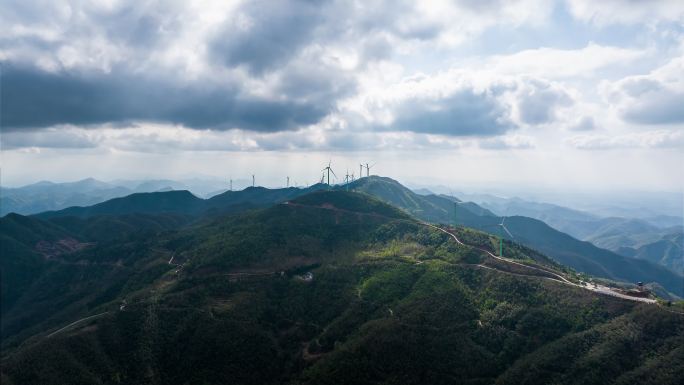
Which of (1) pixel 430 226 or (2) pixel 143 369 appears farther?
(1) pixel 430 226

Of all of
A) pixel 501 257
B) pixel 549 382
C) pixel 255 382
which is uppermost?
pixel 501 257

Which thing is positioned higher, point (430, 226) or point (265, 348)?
point (430, 226)

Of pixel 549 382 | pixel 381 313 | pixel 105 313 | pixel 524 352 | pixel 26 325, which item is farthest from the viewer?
pixel 26 325

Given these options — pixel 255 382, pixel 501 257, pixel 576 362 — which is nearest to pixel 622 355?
pixel 576 362

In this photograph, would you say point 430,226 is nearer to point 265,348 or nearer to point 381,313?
point 381,313

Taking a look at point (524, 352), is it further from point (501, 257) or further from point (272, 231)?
point (272, 231)

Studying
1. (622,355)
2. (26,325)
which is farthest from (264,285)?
(26,325)

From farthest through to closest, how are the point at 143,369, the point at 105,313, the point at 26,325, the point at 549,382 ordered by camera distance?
the point at 26,325, the point at 105,313, the point at 143,369, the point at 549,382

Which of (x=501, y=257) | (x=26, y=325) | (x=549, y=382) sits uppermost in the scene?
(x=501, y=257)

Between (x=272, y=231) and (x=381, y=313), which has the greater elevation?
(x=272, y=231)
